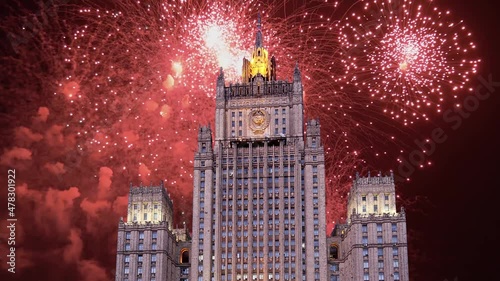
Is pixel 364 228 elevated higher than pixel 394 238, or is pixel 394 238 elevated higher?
pixel 364 228

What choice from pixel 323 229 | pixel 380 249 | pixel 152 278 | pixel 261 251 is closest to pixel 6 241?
pixel 152 278

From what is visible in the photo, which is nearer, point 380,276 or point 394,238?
point 380,276

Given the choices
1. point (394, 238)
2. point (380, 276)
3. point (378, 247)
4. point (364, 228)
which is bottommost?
point (380, 276)

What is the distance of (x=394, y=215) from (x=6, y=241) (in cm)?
8980

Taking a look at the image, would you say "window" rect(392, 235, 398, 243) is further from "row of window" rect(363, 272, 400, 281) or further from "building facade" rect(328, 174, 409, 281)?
"row of window" rect(363, 272, 400, 281)

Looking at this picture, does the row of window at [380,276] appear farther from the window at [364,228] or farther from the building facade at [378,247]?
the window at [364,228]

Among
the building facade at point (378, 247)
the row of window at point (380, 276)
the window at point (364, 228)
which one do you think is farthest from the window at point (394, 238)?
the row of window at point (380, 276)

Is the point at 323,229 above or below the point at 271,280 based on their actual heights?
above

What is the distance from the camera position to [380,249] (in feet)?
640

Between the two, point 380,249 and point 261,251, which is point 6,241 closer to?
point 261,251

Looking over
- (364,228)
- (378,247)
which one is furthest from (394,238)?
(364,228)

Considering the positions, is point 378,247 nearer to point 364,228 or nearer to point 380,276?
point 364,228

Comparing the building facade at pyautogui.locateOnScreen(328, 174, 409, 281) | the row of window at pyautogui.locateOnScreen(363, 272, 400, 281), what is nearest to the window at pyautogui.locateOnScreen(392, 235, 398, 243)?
the building facade at pyautogui.locateOnScreen(328, 174, 409, 281)

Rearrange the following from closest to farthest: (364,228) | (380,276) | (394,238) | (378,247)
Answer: (380,276) < (378,247) < (394,238) < (364,228)
